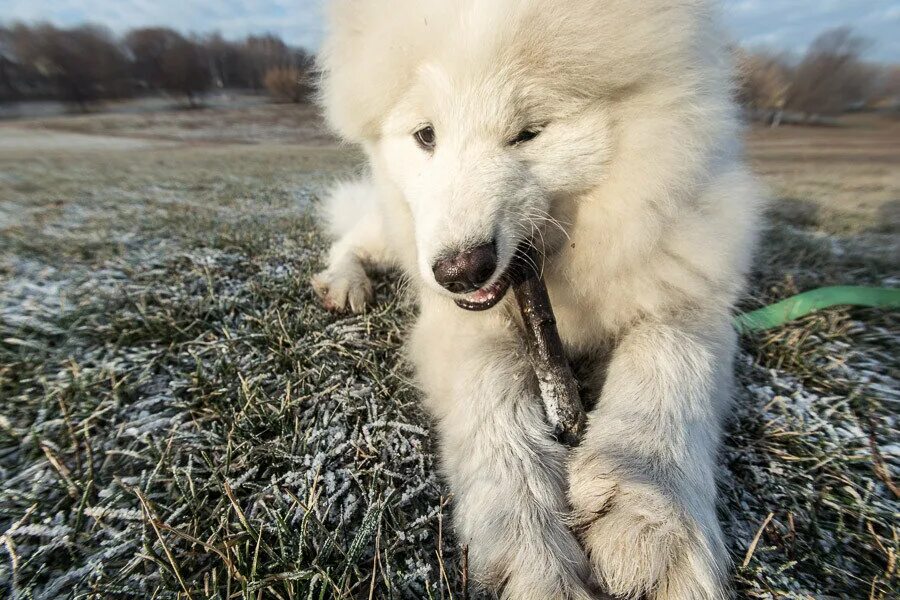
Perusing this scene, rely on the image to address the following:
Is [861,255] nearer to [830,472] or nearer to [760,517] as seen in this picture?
[830,472]

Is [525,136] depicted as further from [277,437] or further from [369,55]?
[277,437]

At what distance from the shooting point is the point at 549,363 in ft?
4.89

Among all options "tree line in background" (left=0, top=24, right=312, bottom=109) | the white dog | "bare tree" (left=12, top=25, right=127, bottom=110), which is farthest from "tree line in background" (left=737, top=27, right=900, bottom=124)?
"bare tree" (left=12, top=25, right=127, bottom=110)

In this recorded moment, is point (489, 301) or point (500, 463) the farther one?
point (489, 301)

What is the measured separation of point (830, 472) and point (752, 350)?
0.75 meters

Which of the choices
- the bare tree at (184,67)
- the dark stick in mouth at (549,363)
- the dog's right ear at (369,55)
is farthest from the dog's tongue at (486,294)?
the bare tree at (184,67)

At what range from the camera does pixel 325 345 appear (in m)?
2.10

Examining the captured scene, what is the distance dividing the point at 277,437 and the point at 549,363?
0.93 metres

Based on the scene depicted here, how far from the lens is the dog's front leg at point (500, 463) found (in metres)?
1.15

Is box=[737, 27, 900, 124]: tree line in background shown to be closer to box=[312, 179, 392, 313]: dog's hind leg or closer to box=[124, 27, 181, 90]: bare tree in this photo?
box=[312, 179, 392, 313]: dog's hind leg

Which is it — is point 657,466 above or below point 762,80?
below

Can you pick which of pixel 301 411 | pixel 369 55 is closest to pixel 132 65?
pixel 369 55

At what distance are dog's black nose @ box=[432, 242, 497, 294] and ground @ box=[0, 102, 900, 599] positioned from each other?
59cm

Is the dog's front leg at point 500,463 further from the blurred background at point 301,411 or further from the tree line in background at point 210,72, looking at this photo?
the tree line in background at point 210,72
